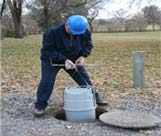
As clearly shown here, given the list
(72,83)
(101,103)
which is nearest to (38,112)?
(101,103)

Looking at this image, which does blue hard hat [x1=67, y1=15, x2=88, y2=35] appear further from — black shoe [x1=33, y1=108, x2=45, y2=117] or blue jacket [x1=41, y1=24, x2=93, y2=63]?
black shoe [x1=33, y1=108, x2=45, y2=117]

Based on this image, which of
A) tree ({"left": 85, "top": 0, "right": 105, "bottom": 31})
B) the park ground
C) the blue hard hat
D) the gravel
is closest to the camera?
the gravel

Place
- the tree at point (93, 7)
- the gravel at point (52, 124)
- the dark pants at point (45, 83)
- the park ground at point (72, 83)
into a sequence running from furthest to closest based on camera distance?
1. the tree at point (93, 7)
2. the dark pants at point (45, 83)
3. the park ground at point (72, 83)
4. the gravel at point (52, 124)

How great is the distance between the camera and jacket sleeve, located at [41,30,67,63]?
5.62 meters

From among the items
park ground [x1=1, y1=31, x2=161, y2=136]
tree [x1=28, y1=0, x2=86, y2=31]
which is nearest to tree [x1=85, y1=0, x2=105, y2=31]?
tree [x1=28, y1=0, x2=86, y2=31]

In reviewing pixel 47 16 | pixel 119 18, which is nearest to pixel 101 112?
pixel 47 16

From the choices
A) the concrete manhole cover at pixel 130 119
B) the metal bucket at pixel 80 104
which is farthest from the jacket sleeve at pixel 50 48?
the concrete manhole cover at pixel 130 119

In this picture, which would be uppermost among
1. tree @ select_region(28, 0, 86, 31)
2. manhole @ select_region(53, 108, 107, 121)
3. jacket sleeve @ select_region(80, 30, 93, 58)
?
tree @ select_region(28, 0, 86, 31)

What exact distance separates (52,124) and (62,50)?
1.06 metres

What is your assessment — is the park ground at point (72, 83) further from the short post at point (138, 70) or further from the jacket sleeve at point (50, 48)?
the jacket sleeve at point (50, 48)

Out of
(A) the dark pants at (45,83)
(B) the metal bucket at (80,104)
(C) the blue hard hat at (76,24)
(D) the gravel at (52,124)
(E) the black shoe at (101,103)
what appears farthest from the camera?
(E) the black shoe at (101,103)

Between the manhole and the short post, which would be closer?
the manhole

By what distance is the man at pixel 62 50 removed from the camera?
5.54 metres

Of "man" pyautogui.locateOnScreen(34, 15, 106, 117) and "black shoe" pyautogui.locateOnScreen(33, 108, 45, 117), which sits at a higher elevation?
"man" pyautogui.locateOnScreen(34, 15, 106, 117)
